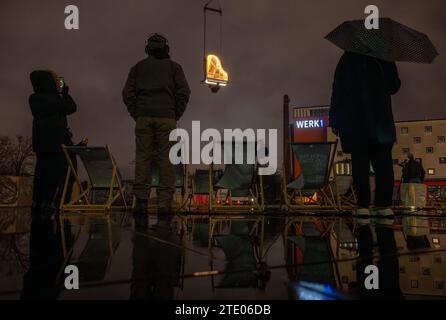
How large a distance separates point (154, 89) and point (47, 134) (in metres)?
1.86

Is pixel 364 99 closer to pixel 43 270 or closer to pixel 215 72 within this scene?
pixel 43 270

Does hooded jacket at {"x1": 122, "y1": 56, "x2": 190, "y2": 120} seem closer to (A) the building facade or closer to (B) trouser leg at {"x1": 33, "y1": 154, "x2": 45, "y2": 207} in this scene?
(B) trouser leg at {"x1": 33, "y1": 154, "x2": 45, "y2": 207}

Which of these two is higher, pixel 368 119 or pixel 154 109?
pixel 154 109

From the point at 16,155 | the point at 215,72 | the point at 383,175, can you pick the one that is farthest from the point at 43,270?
the point at 16,155

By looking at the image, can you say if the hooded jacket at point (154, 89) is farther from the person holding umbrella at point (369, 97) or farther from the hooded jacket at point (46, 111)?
the person holding umbrella at point (369, 97)

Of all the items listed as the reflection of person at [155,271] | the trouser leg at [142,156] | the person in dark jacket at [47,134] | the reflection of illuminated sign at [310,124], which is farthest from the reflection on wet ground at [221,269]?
the reflection of illuminated sign at [310,124]

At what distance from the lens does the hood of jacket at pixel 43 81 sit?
4580 mm

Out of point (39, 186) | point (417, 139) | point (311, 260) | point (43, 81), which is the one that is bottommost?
point (311, 260)

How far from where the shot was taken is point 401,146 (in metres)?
48.3

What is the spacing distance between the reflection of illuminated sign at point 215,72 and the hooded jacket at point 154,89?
2229 cm

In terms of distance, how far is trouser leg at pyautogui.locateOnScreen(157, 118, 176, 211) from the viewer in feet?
12.8

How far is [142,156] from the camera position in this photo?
386 centimetres

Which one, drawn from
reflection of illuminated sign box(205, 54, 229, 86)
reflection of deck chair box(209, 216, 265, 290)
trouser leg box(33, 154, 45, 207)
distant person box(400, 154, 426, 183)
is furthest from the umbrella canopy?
reflection of illuminated sign box(205, 54, 229, 86)
